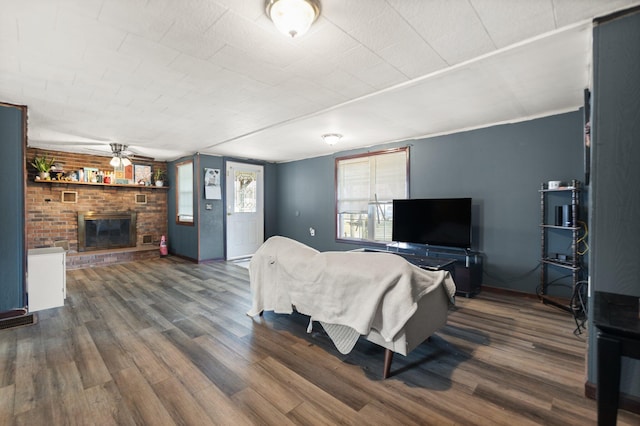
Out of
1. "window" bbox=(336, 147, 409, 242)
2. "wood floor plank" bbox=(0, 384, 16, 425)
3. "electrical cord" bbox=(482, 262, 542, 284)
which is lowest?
"wood floor plank" bbox=(0, 384, 16, 425)

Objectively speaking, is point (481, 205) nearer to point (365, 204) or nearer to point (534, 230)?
point (534, 230)

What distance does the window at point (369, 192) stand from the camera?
4.91m

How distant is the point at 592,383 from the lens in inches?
68.7

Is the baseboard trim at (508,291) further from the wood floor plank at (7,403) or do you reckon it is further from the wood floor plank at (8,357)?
the wood floor plank at (8,357)

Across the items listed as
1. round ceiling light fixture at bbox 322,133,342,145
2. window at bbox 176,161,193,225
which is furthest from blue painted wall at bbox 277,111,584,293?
window at bbox 176,161,193,225

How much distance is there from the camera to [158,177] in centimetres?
675

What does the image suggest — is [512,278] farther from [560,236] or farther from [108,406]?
[108,406]

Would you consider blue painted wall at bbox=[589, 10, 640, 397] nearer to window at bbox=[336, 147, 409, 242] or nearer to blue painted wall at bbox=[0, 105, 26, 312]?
window at bbox=[336, 147, 409, 242]

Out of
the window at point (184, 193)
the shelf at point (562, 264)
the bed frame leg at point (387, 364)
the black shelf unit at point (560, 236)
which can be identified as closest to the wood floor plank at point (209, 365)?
the bed frame leg at point (387, 364)

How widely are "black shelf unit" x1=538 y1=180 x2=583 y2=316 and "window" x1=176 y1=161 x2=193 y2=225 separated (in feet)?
20.1

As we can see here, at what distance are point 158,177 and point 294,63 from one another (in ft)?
19.0

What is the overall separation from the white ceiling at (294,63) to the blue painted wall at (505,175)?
25 centimetres

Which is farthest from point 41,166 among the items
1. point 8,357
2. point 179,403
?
point 179,403

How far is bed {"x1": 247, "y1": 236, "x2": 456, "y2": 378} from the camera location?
1.85 metres
